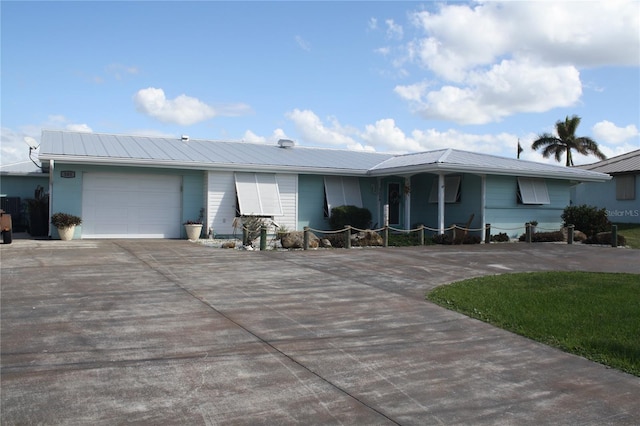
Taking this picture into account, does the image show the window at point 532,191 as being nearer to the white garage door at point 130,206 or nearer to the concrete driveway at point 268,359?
the concrete driveway at point 268,359

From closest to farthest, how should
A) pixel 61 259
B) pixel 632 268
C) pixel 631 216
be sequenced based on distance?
pixel 61 259 < pixel 632 268 < pixel 631 216

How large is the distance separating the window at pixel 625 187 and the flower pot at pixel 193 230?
924 inches

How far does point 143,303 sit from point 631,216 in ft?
92.3

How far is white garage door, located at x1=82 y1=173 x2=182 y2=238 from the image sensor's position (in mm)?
17797

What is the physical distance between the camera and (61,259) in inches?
483

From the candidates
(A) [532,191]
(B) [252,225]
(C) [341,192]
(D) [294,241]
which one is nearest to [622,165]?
(A) [532,191]

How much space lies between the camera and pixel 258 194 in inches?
769

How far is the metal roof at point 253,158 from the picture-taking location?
17656mm

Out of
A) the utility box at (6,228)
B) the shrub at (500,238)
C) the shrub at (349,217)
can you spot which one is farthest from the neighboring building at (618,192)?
Result: the utility box at (6,228)

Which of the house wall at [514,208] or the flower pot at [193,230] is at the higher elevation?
the house wall at [514,208]

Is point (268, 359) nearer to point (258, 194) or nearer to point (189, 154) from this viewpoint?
point (258, 194)

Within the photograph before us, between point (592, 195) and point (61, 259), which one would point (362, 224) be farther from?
point (592, 195)

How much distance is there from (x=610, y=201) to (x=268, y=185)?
21.2m

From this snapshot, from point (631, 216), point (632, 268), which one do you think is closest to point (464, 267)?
point (632, 268)
